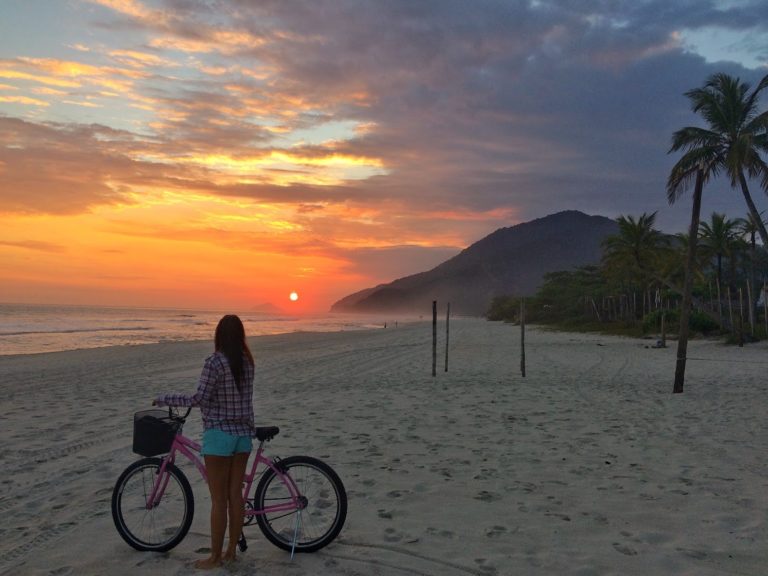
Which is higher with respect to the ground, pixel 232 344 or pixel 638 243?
pixel 638 243

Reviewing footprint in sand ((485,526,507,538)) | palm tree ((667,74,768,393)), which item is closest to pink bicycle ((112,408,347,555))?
footprint in sand ((485,526,507,538))

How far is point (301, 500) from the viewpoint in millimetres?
4504

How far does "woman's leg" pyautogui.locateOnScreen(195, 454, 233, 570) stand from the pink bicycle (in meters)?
0.23

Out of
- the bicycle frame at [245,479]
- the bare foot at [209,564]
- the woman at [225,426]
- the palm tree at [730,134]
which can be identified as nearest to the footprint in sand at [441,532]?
Result: the bicycle frame at [245,479]

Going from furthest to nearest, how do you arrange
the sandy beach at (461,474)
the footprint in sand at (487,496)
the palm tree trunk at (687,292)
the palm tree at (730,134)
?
the palm tree at (730,134) < the palm tree trunk at (687,292) < the footprint in sand at (487,496) < the sandy beach at (461,474)

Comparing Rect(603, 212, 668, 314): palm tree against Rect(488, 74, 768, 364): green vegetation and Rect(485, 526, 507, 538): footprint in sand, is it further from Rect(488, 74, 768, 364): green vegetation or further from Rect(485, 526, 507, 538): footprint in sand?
Rect(485, 526, 507, 538): footprint in sand

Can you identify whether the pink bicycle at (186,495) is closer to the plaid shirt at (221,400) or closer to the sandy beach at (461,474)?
the sandy beach at (461,474)

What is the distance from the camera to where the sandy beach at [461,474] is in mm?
4441

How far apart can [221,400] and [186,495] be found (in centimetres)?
99

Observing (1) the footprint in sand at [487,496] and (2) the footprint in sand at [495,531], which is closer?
(2) the footprint in sand at [495,531]

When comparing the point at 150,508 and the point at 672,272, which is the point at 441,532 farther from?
the point at 672,272

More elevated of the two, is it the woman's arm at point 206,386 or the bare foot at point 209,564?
the woman's arm at point 206,386

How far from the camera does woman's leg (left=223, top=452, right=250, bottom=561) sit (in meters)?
4.21

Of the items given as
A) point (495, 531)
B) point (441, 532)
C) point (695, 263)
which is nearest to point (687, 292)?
point (495, 531)
